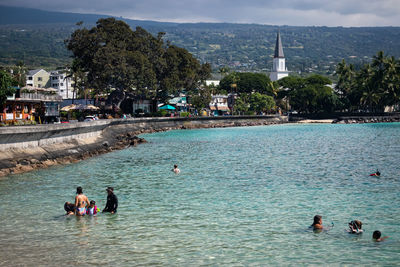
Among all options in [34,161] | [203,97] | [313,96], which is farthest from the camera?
[313,96]

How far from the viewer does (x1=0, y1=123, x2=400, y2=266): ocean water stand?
1622 cm

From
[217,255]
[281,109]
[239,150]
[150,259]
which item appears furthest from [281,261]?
[281,109]

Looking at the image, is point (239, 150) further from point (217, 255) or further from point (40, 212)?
point (217, 255)

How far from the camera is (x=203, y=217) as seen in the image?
21.5m

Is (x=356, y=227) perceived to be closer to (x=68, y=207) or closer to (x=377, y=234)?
(x=377, y=234)

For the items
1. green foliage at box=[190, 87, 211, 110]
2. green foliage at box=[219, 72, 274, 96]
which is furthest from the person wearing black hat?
green foliage at box=[219, 72, 274, 96]

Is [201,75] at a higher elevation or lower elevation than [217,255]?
higher

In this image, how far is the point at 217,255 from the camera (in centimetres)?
1627

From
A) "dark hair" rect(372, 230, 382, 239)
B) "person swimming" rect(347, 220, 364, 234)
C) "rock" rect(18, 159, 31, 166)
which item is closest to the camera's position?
"dark hair" rect(372, 230, 382, 239)

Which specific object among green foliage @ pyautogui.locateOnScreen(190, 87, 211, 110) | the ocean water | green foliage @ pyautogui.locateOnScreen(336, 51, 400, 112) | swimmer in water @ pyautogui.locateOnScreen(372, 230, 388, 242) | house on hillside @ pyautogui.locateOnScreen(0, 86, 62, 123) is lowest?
the ocean water

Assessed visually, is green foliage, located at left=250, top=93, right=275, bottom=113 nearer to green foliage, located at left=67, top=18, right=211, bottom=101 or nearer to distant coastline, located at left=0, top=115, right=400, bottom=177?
green foliage, located at left=67, top=18, right=211, bottom=101

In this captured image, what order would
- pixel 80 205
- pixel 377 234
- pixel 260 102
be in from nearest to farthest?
pixel 377 234 → pixel 80 205 → pixel 260 102

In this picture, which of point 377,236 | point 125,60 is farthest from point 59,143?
point 125,60

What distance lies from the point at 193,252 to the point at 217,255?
89cm
